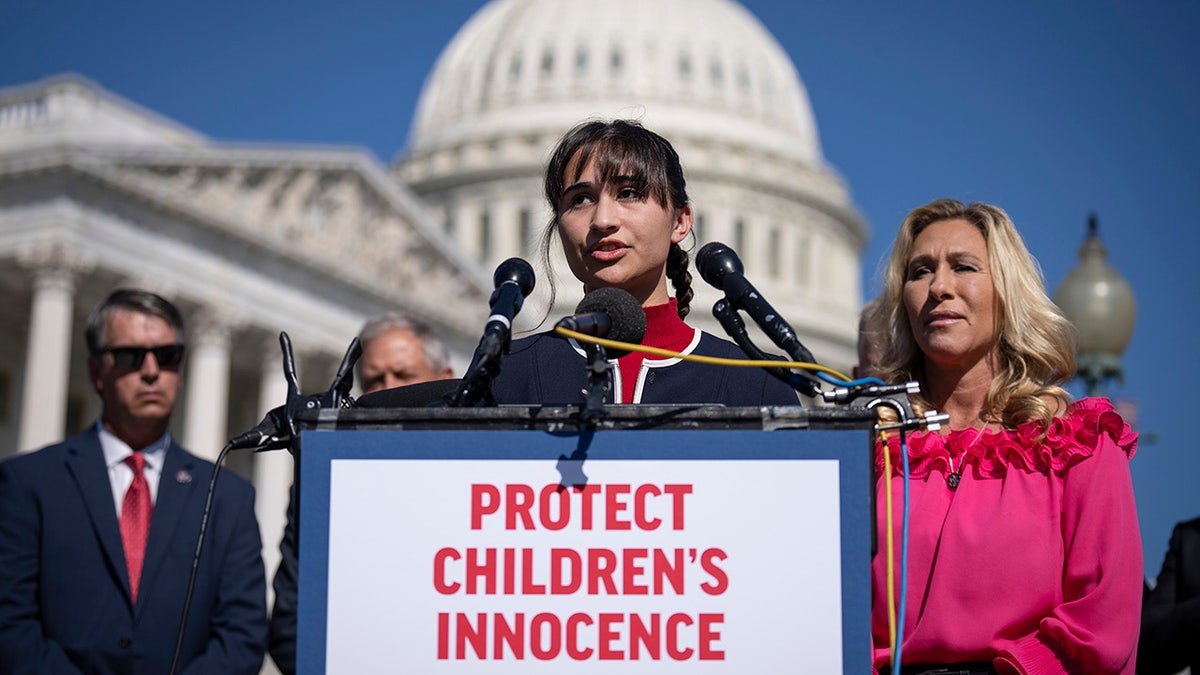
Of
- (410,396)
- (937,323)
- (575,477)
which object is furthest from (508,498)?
(937,323)

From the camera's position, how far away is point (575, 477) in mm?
3012

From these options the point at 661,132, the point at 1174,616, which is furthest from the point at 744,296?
the point at 661,132

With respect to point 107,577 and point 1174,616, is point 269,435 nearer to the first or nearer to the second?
point 107,577

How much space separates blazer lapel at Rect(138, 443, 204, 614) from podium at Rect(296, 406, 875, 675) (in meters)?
2.92

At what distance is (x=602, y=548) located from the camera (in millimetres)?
3014

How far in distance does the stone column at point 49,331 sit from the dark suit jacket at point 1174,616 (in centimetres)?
2730

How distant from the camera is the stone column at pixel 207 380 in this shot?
3556cm

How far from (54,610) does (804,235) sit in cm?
7267

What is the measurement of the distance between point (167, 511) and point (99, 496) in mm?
261

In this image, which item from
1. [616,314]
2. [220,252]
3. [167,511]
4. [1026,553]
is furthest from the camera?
→ [220,252]

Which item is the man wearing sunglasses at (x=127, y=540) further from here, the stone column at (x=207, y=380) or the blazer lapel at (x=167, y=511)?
the stone column at (x=207, y=380)

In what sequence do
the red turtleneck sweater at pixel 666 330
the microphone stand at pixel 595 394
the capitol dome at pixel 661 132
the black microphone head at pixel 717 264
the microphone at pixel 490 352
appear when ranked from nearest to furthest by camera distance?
the microphone stand at pixel 595 394, the microphone at pixel 490 352, the black microphone head at pixel 717 264, the red turtleneck sweater at pixel 666 330, the capitol dome at pixel 661 132

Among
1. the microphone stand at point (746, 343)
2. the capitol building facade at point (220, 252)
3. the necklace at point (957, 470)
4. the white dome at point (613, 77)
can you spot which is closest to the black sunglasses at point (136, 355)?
the microphone stand at point (746, 343)

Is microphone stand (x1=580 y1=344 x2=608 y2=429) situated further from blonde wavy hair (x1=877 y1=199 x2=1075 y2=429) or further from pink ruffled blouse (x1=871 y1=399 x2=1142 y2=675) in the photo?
blonde wavy hair (x1=877 y1=199 x2=1075 y2=429)
